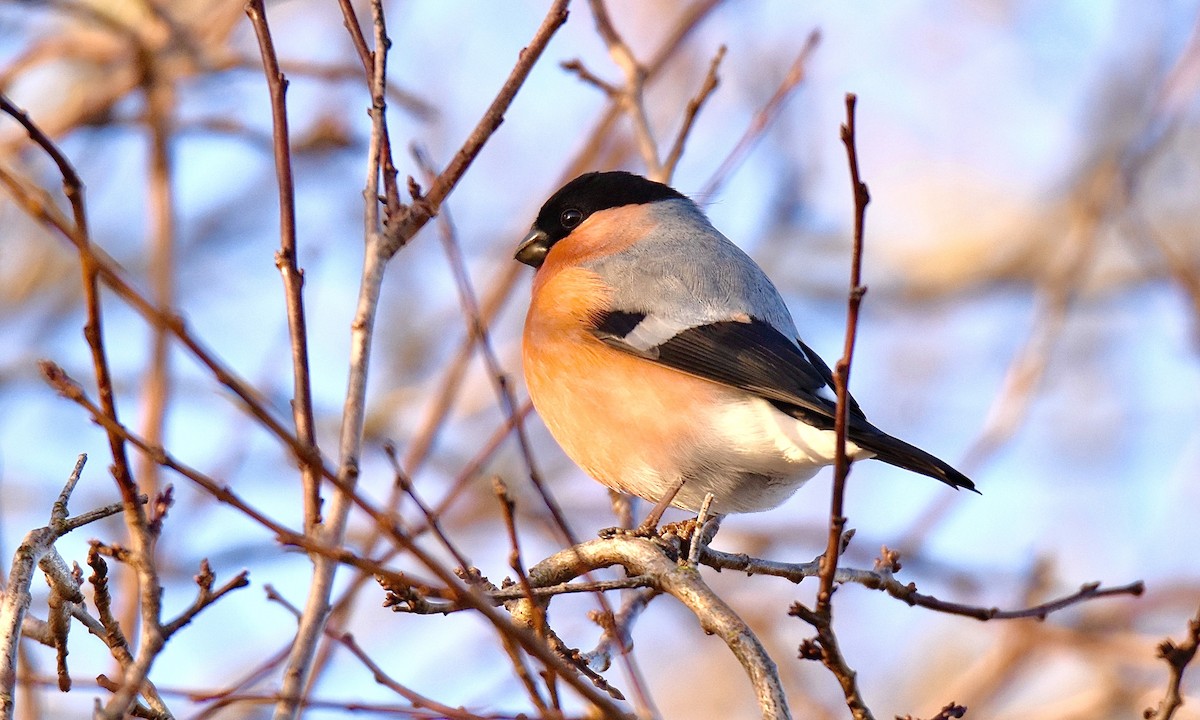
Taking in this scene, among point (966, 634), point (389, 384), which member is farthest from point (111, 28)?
point (966, 634)

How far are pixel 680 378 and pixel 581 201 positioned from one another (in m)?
1.06

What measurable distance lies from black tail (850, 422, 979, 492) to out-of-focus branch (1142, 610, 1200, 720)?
1.72ft

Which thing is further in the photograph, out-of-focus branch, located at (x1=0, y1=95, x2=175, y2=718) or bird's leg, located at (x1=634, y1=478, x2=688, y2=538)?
bird's leg, located at (x1=634, y1=478, x2=688, y2=538)

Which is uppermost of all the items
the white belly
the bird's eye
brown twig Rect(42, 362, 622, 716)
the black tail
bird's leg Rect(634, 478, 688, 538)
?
the bird's eye

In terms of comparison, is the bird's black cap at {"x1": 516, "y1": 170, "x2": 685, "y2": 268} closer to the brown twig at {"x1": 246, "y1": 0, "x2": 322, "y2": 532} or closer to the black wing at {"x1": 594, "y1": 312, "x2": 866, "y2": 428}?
the black wing at {"x1": 594, "y1": 312, "x2": 866, "y2": 428}

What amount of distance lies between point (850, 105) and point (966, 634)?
23.2 feet

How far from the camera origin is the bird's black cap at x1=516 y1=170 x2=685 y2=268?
394 centimetres

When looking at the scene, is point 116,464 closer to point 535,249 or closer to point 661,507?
point 661,507

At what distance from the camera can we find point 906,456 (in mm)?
2498

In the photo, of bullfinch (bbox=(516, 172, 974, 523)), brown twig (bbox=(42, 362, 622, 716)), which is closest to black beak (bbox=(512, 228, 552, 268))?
bullfinch (bbox=(516, 172, 974, 523))

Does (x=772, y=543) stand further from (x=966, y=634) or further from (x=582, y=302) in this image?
(x=966, y=634)

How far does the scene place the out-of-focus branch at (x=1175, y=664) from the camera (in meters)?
1.81

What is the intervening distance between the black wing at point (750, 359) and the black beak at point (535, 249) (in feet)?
2.48

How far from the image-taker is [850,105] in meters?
1.69
